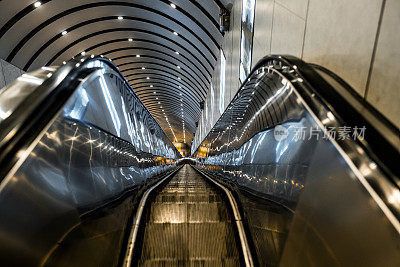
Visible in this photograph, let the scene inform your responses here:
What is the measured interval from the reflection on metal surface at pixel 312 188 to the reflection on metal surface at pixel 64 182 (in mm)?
1299

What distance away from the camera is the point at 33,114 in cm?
126

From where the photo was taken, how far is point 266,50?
4473mm

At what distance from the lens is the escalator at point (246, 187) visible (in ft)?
3.20

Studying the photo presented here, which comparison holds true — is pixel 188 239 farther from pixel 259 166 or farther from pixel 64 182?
pixel 64 182

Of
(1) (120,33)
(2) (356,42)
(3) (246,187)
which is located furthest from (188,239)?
(1) (120,33)

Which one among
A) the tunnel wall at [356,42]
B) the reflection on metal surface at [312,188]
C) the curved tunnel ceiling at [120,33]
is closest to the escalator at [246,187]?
the reflection on metal surface at [312,188]

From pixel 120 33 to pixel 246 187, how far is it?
14447 millimetres

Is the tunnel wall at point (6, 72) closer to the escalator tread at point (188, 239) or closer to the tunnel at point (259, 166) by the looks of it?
the tunnel at point (259, 166)

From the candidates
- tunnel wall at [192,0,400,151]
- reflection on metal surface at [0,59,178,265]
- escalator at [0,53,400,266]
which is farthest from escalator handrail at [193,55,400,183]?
reflection on metal surface at [0,59,178,265]

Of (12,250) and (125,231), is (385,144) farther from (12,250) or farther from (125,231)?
(125,231)

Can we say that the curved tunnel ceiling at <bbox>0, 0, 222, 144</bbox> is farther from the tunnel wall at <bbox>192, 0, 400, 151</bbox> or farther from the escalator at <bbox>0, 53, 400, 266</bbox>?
the escalator at <bbox>0, 53, 400, 266</bbox>

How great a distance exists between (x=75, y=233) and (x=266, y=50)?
429 centimetres

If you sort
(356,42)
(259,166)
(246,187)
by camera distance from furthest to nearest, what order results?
(246,187)
(259,166)
(356,42)

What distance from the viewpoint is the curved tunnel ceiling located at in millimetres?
10125
